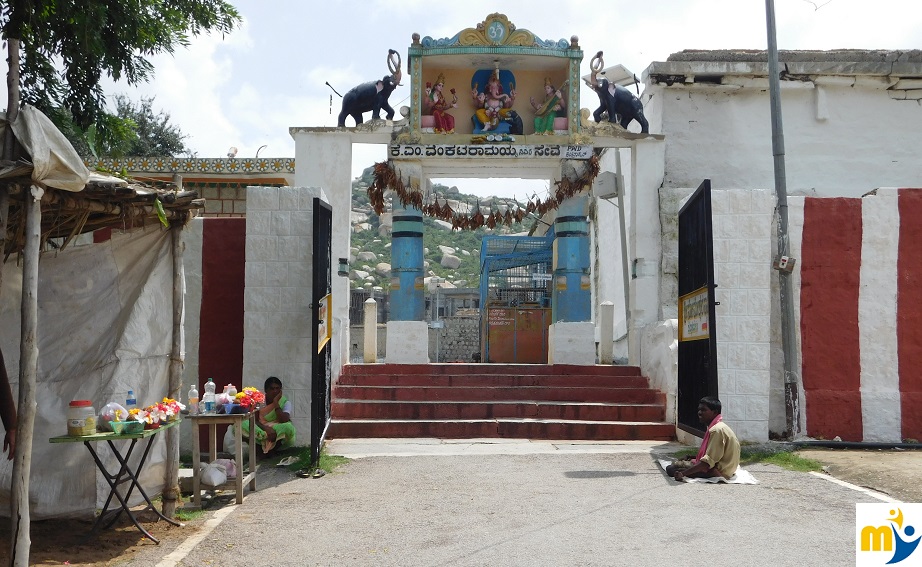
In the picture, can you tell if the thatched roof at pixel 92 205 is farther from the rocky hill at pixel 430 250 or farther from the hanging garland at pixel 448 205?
the rocky hill at pixel 430 250

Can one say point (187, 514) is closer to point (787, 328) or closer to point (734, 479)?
point (734, 479)

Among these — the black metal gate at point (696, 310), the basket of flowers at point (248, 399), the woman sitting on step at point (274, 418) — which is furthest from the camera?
the woman sitting on step at point (274, 418)

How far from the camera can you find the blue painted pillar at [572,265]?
15.9 metres

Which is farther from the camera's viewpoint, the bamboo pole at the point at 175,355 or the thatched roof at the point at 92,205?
the bamboo pole at the point at 175,355

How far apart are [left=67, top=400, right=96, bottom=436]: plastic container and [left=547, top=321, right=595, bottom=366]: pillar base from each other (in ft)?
34.2

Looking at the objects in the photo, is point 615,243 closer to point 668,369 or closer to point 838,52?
point 838,52

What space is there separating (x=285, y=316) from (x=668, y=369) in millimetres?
5179

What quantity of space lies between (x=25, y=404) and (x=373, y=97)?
1077 cm

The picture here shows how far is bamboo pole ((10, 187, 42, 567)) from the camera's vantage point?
5.16 metres

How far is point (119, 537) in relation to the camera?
639 centimetres

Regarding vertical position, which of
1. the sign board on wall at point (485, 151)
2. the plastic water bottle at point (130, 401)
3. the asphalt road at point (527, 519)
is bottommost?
the asphalt road at point (527, 519)

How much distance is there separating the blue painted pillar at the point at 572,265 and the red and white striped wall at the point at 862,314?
16.8ft

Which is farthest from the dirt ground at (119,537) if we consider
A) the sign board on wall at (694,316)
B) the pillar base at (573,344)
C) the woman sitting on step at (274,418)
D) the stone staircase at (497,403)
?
the pillar base at (573,344)

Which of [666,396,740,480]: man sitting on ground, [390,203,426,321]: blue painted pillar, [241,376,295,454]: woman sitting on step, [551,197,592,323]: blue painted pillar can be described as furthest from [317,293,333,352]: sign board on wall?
[551,197,592,323]: blue painted pillar
